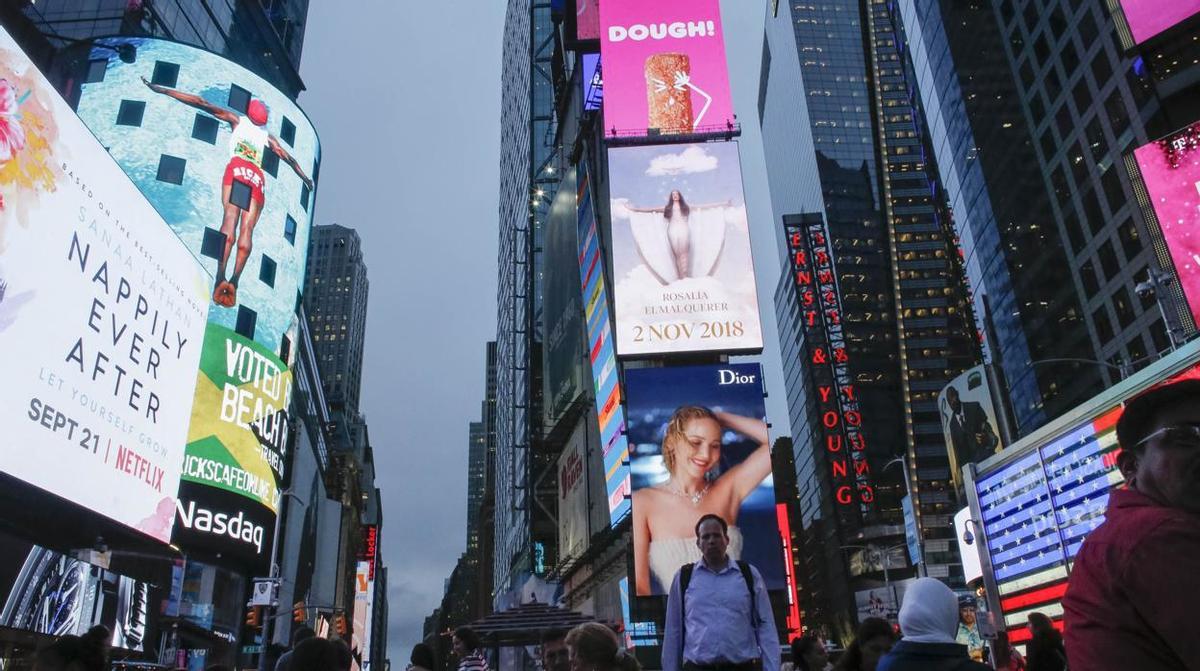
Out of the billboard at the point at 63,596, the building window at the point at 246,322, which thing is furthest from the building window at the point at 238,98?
the billboard at the point at 63,596

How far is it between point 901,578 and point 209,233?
295 feet

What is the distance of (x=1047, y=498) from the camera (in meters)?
13.8

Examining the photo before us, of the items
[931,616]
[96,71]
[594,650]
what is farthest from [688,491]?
[96,71]

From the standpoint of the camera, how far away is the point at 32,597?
13.2 meters

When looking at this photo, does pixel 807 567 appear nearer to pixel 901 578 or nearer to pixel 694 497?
pixel 901 578

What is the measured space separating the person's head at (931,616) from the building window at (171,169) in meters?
33.2

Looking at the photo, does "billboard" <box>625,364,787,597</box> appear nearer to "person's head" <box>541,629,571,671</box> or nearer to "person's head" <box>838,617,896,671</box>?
"person's head" <box>541,629,571,671</box>

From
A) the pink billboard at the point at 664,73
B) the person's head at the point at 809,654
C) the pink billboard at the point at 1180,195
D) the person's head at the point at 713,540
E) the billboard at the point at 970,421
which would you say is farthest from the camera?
the billboard at the point at 970,421

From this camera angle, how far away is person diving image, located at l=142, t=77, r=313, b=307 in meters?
31.9

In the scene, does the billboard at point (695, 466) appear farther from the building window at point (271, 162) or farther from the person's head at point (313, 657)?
the person's head at point (313, 657)

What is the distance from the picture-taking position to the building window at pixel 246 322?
3212 centimetres

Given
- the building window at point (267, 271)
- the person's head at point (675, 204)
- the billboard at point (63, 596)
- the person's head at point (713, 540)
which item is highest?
the person's head at point (675, 204)

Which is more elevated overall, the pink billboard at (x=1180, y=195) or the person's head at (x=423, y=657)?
the pink billboard at (x=1180, y=195)

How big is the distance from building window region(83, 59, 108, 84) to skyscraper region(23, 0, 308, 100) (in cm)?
148
